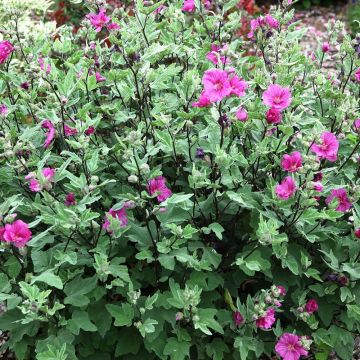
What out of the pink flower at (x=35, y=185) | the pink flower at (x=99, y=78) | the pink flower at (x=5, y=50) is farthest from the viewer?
the pink flower at (x=99, y=78)

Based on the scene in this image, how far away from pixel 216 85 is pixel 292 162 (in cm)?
43

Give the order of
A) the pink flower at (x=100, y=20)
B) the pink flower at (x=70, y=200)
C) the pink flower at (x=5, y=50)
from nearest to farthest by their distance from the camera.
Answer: the pink flower at (x=70, y=200)
the pink flower at (x=5, y=50)
the pink flower at (x=100, y=20)

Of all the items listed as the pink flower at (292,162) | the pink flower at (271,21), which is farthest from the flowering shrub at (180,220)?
the pink flower at (271,21)

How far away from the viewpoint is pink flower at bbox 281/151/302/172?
2.17 metres

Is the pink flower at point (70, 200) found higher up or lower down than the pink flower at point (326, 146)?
lower down

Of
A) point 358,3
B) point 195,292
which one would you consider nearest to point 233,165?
point 195,292

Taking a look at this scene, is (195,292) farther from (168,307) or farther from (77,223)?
(77,223)

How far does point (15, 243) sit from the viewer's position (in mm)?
1945

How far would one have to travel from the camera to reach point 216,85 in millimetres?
2086

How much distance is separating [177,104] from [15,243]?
3.17 feet

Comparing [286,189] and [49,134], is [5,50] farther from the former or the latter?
[286,189]

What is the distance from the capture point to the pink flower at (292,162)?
2168mm

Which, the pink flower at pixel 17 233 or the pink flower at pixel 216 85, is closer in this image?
the pink flower at pixel 17 233

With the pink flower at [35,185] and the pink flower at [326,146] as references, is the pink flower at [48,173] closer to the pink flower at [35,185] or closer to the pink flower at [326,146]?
the pink flower at [35,185]
